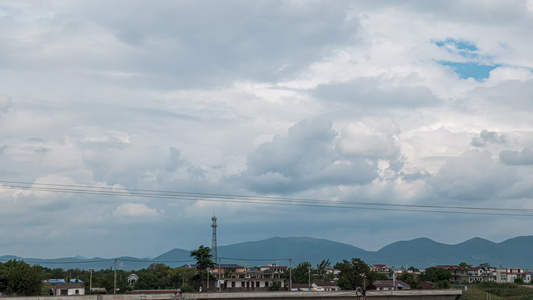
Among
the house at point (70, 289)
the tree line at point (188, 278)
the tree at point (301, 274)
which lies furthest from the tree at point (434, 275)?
the house at point (70, 289)

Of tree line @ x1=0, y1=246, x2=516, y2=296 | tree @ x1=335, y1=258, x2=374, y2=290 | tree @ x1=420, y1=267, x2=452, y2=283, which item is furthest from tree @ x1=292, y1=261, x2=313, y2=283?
tree @ x1=335, y1=258, x2=374, y2=290

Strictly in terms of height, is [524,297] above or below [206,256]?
below

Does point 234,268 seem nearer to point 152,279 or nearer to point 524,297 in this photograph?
point 152,279

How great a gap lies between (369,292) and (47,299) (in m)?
55.3

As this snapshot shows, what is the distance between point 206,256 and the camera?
12850cm

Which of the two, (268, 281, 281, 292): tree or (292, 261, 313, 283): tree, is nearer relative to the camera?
(268, 281, 281, 292): tree

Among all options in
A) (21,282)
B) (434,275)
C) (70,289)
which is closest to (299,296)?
(21,282)

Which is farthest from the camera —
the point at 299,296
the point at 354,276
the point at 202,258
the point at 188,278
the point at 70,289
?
the point at 188,278

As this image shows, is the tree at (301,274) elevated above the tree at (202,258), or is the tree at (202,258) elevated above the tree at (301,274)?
the tree at (202,258)

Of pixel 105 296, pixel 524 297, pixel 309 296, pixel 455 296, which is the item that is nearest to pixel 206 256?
pixel 309 296

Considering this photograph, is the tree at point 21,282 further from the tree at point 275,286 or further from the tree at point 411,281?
the tree at point 411,281

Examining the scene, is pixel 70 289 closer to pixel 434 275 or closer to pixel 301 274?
pixel 301 274

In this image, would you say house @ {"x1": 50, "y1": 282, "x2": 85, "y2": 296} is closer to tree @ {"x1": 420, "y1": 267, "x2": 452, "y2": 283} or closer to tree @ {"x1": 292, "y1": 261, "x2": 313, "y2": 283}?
tree @ {"x1": 292, "y1": 261, "x2": 313, "y2": 283}

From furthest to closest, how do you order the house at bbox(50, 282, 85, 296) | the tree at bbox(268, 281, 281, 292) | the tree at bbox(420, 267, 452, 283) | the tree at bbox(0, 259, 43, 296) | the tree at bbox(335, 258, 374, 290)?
the tree at bbox(420, 267, 452, 283)
the tree at bbox(268, 281, 281, 292)
the house at bbox(50, 282, 85, 296)
the tree at bbox(335, 258, 374, 290)
the tree at bbox(0, 259, 43, 296)
